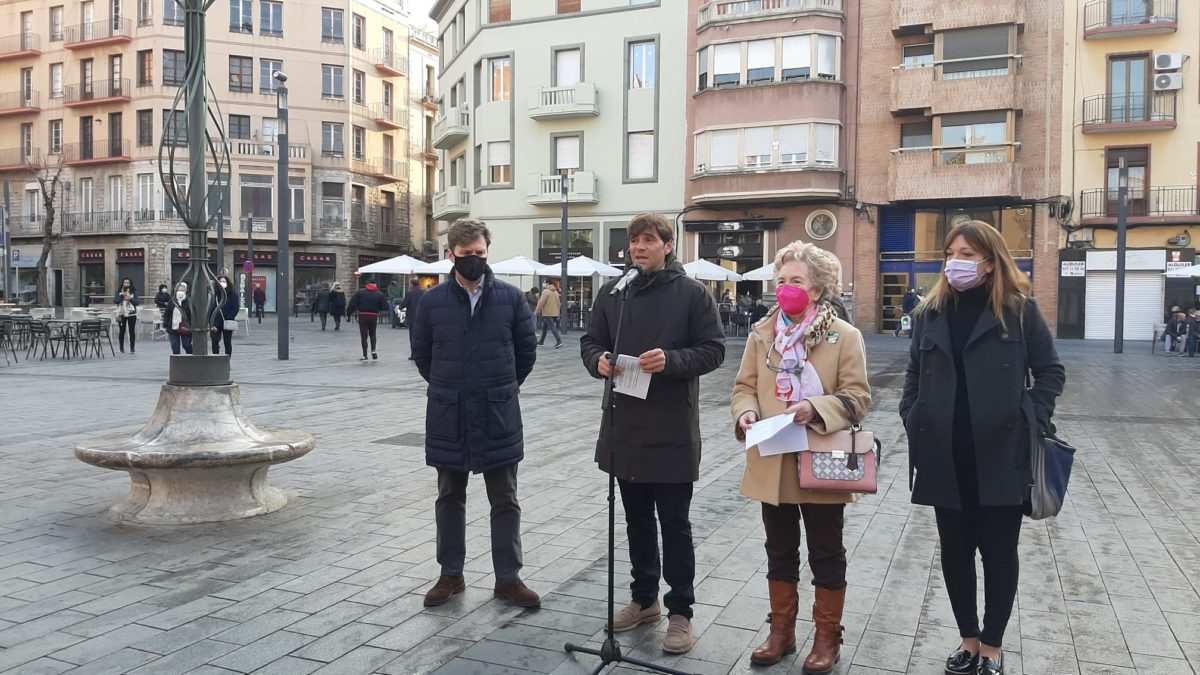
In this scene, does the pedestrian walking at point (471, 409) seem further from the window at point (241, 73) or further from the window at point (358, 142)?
the window at point (358, 142)

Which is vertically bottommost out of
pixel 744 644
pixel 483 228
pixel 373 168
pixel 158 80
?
pixel 744 644

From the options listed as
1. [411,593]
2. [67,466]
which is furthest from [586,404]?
[411,593]

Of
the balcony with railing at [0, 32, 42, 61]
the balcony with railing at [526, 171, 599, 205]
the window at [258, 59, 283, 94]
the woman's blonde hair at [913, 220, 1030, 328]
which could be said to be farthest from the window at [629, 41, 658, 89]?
the balcony with railing at [0, 32, 42, 61]

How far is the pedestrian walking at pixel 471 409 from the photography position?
4.64 m

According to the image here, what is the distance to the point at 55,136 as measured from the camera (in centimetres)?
5081

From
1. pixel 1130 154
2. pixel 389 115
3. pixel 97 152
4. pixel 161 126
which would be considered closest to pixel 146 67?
pixel 161 126

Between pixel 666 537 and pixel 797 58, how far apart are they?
99.6ft

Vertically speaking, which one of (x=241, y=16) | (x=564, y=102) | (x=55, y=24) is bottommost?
(x=564, y=102)

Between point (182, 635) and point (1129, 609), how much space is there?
4.39 m

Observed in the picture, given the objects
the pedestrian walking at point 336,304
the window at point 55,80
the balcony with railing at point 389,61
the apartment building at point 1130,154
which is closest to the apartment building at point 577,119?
the pedestrian walking at point 336,304

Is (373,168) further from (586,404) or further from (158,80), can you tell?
(586,404)

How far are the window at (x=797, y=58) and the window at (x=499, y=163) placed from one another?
37.3 ft

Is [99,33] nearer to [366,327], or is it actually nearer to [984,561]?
[366,327]

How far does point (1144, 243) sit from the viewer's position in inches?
1195
